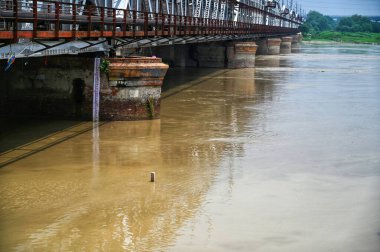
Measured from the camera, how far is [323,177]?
53.7ft

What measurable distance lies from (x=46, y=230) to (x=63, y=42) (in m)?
8.03

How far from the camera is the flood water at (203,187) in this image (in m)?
11.7

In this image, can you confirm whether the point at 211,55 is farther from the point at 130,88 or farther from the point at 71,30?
the point at 71,30

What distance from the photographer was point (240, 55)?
5850 centimetres

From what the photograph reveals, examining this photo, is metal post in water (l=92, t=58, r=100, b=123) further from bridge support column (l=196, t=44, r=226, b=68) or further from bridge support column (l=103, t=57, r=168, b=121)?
bridge support column (l=196, t=44, r=226, b=68)

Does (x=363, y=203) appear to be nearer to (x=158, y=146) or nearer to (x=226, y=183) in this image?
(x=226, y=183)

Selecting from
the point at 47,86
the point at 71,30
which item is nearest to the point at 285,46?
the point at 47,86

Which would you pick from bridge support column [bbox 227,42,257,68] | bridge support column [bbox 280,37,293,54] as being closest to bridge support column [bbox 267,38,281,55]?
bridge support column [bbox 280,37,293,54]

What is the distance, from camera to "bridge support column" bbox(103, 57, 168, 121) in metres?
23.1

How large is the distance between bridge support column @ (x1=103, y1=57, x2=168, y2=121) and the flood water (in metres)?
0.64

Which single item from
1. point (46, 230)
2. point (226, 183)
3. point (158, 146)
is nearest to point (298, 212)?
point (226, 183)

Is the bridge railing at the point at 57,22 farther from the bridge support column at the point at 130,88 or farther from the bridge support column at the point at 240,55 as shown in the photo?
the bridge support column at the point at 240,55

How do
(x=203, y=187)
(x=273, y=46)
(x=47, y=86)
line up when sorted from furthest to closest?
(x=273, y=46)
(x=47, y=86)
(x=203, y=187)

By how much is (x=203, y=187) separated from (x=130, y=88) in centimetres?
884
